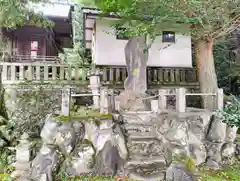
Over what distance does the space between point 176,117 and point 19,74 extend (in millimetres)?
6993

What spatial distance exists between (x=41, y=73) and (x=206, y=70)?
7.76 metres

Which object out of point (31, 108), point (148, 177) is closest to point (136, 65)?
point (148, 177)

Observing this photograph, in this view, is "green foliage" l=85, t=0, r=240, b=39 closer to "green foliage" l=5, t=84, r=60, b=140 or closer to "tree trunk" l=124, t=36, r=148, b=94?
"tree trunk" l=124, t=36, r=148, b=94

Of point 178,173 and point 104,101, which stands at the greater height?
point 104,101

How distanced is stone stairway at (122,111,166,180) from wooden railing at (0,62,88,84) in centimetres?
375


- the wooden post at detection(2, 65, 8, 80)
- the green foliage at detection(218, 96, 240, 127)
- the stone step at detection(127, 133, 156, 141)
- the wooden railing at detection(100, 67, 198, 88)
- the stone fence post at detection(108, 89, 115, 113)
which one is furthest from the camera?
the wooden railing at detection(100, 67, 198, 88)

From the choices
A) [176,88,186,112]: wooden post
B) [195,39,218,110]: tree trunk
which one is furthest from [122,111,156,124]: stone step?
[195,39,218,110]: tree trunk

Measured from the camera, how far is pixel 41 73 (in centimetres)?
891

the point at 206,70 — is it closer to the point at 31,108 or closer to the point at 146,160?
the point at 146,160

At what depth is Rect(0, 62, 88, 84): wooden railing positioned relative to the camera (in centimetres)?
843

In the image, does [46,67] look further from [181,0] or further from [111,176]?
[181,0]

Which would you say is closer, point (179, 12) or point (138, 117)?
point (138, 117)

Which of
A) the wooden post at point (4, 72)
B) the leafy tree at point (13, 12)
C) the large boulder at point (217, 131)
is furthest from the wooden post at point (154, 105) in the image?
the wooden post at point (4, 72)

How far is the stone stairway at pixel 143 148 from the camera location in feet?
18.4
